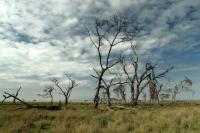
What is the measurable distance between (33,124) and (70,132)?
451 cm

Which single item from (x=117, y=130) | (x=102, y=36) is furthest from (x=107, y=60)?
(x=117, y=130)

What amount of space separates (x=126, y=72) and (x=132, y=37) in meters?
6.18

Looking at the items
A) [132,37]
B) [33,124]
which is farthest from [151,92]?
[33,124]

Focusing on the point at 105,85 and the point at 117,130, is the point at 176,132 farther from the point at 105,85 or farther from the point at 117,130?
the point at 105,85

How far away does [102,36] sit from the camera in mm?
38969

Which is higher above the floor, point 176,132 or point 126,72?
point 126,72

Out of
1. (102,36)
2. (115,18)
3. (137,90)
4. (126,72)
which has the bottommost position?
(137,90)

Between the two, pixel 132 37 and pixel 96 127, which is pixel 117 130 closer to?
pixel 96 127

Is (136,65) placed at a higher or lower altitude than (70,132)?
higher

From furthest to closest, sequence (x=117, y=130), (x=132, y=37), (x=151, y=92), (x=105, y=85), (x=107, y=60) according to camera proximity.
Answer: (x=151, y=92) → (x=132, y=37) → (x=105, y=85) → (x=107, y=60) → (x=117, y=130)

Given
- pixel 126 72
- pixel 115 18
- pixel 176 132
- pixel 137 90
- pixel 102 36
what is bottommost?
pixel 176 132

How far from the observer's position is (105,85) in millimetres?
40438

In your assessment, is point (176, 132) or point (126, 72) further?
point (126, 72)

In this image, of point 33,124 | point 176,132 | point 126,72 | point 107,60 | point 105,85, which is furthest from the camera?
point 126,72
